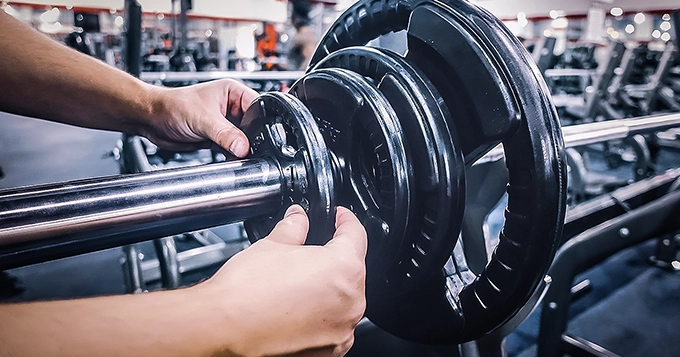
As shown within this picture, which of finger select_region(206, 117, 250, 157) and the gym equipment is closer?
finger select_region(206, 117, 250, 157)

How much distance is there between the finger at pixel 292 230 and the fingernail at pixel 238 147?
17cm

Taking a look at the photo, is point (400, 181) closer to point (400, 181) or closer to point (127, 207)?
point (400, 181)

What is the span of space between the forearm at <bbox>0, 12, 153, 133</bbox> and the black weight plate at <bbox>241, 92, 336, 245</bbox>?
27 cm

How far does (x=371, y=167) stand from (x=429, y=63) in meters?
0.15

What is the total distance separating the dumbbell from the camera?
472 mm

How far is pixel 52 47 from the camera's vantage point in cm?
71

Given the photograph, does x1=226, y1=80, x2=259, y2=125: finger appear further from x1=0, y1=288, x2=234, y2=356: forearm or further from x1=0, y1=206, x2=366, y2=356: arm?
x1=0, y1=288, x2=234, y2=356: forearm

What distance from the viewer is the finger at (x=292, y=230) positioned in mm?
448

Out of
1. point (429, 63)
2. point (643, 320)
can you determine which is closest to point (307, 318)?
point (429, 63)

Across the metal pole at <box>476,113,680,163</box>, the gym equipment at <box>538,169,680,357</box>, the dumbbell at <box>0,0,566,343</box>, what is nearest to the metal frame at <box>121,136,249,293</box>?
the dumbbell at <box>0,0,566,343</box>

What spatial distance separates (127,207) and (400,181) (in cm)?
29

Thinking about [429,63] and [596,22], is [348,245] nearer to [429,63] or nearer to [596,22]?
[429,63]

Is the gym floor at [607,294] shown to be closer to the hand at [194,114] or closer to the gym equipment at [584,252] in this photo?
the gym equipment at [584,252]

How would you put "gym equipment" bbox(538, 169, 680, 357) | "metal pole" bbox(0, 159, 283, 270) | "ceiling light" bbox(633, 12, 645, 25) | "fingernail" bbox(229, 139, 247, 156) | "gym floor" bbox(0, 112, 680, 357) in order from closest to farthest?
"metal pole" bbox(0, 159, 283, 270), "fingernail" bbox(229, 139, 247, 156), "gym equipment" bbox(538, 169, 680, 357), "gym floor" bbox(0, 112, 680, 357), "ceiling light" bbox(633, 12, 645, 25)
